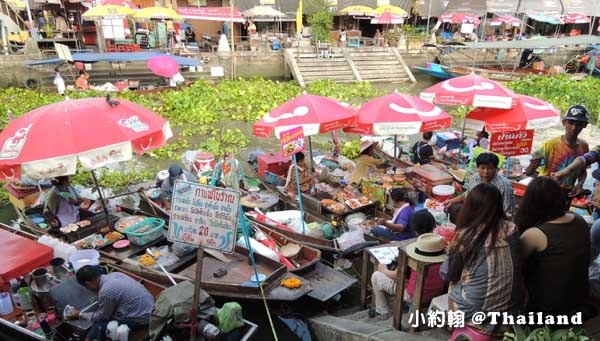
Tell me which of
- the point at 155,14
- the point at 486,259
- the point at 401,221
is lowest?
the point at 401,221

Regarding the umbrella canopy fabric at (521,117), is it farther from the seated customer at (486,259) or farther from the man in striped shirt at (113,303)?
the man in striped shirt at (113,303)

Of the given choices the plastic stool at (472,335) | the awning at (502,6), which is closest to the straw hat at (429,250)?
the plastic stool at (472,335)

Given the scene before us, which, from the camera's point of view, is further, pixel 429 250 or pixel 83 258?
pixel 83 258

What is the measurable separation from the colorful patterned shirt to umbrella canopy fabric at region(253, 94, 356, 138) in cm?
342

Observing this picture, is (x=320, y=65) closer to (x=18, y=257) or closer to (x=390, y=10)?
(x=390, y=10)

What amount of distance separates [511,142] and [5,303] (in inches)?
310

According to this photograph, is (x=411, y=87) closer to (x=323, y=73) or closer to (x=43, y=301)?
(x=323, y=73)

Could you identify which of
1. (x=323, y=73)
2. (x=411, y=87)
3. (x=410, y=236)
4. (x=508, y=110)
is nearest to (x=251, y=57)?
(x=323, y=73)

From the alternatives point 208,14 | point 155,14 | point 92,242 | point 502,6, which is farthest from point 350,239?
point 502,6

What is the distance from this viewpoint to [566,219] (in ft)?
10.9

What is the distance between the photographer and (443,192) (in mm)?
7613

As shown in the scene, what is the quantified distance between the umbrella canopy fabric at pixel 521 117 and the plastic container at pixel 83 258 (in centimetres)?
708

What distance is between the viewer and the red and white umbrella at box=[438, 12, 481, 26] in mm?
31344

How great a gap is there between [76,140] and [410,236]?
477 cm
